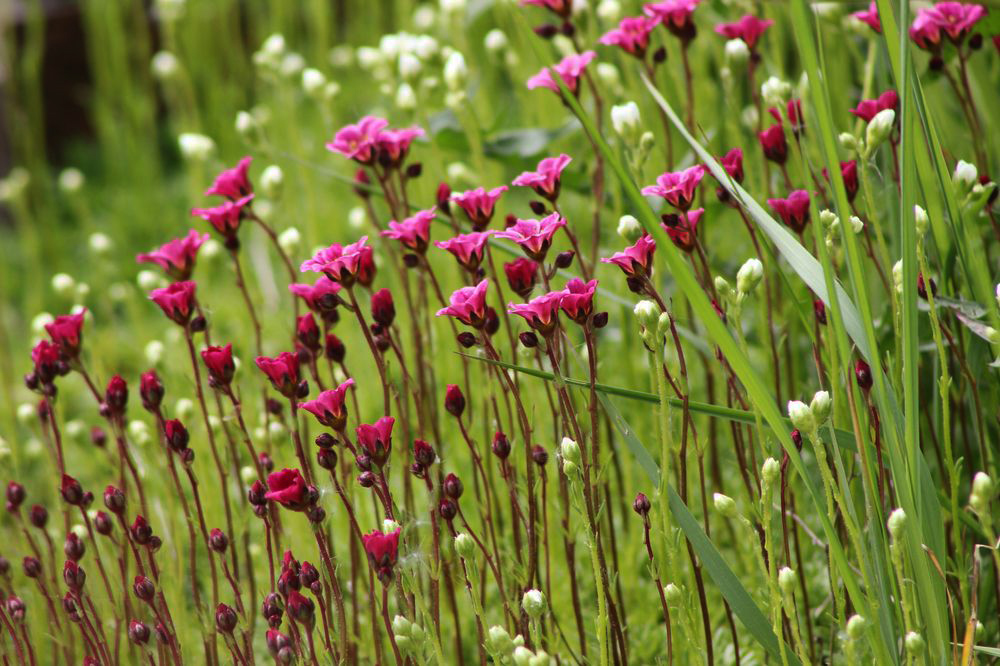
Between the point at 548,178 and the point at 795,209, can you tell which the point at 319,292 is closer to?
the point at 548,178

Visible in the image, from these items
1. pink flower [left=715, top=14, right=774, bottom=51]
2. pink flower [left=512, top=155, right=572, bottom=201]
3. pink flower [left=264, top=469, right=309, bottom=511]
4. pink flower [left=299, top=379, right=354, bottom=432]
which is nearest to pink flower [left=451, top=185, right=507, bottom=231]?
pink flower [left=512, top=155, right=572, bottom=201]

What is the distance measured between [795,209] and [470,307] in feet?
1.35

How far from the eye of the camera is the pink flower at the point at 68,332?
1244 millimetres

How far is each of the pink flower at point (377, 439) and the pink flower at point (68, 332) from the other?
470 millimetres

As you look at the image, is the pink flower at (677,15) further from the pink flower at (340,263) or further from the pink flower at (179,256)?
the pink flower at (179,256)

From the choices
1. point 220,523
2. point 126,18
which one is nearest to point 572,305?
point 220,523

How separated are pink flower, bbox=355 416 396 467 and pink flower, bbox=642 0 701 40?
2.28 ft

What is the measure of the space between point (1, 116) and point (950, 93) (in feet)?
10.3

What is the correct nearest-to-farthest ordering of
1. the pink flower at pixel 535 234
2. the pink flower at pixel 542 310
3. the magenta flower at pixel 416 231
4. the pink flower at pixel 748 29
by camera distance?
the pink flower at pixel 542 310 < the pink flower at pixel 535 234 < the magenta flower at pixel 416 231 < the pink flower at pixel 748 29

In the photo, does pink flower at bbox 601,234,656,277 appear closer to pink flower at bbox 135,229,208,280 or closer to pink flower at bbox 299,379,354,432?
pink flower at bbox 299,379,354,432

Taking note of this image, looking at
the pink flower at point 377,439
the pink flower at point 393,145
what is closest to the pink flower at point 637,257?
the pink flower at point 377,439

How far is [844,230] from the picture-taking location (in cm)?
88

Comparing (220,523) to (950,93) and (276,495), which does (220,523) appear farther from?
(950,93)

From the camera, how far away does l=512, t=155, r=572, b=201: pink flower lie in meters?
1.16
